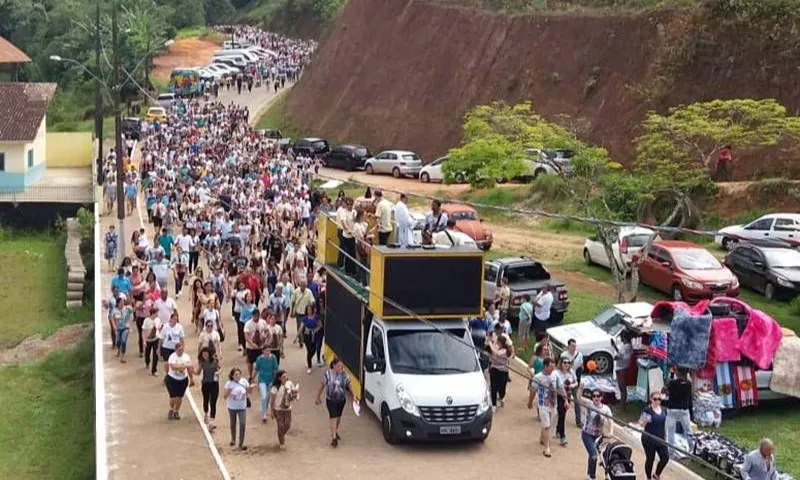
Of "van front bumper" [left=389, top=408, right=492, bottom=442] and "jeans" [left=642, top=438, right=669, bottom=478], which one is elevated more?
"jeans" [left=642, top=438, right=669, bottom=478]

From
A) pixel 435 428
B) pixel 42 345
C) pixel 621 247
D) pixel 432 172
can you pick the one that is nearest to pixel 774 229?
pixel 621 247

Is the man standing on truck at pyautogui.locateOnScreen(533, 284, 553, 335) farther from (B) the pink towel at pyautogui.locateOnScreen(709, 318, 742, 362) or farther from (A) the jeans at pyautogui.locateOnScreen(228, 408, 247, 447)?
(A) the jeans at pyautogui.locateOnScreen(228, 408, 247, 447)

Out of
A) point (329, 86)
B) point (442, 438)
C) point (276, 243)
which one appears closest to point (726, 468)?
point (442, 438)

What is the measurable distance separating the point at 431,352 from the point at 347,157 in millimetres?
36882

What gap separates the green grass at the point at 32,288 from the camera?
3117cm

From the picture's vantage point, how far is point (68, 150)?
59.6 metres

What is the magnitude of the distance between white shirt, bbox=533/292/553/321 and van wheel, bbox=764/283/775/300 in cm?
692

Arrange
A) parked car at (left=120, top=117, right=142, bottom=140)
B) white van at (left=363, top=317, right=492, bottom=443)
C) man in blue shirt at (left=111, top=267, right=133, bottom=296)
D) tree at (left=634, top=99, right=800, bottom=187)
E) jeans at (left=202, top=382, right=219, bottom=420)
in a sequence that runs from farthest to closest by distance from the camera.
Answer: parked car at (left=120, top=117, right=142, bottom=140), tree at (left=634, top=99, right=800, bottom=187), man in blue shirt at (left=111, top=267, right=133, bottom=296), jeans at (left=202, top=382, right=219, bottom=420), white van at (left=363, top=317, right=492, bottom=443)

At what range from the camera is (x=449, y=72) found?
56.2m

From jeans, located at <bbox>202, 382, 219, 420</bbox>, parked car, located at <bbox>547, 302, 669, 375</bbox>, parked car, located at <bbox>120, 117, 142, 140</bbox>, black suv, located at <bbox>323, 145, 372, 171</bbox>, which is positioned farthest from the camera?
parked car, located at <bbox>120, 117, 142, 140</bbox>

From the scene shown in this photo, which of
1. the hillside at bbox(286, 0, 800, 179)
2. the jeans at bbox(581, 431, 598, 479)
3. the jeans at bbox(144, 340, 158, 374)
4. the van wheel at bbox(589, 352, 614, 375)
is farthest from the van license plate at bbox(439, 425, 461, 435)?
the hillside at bbox(286, 0, 800, 179)

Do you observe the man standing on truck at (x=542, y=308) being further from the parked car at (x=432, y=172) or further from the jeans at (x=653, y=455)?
the parked car at (x=432, y=172)

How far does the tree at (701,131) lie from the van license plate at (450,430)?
16148 millimetres

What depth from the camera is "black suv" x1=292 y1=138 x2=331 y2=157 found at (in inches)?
2223
